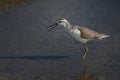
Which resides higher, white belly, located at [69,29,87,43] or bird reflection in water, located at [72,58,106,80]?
white belly, located at [69,29,87,43]

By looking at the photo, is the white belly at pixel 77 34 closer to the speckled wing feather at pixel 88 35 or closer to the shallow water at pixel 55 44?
the speckled wing feather at pixel 88 35

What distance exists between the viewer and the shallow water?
51.2 ft

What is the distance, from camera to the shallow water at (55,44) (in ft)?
51.2

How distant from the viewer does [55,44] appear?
18.6 m

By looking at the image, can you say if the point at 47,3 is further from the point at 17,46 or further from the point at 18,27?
the point at 17,46

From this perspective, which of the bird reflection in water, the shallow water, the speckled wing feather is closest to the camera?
the bird reflection in water

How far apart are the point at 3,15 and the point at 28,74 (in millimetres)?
8772

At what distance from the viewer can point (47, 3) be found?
2577cm

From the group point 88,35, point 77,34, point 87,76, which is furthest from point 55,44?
point 87,76

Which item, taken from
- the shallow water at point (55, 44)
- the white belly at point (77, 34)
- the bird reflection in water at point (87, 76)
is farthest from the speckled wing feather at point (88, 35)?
the bird reflection in water at point (87, 76)

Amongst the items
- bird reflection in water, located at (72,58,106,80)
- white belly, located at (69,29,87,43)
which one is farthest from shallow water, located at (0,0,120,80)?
white belly, located at (69,29,87,43)

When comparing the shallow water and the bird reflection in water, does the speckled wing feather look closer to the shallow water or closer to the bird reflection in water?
the shallow water

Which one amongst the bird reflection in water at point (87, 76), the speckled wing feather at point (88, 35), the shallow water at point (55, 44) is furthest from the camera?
the speckled wing feather at point (88, 35)

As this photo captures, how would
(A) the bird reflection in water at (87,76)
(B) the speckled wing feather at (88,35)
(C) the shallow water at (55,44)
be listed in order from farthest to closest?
(B) the speckled wing feather at (88,35) → (C) the shallow water at (55,44) → (A) the bird reflection in water at (87,76)
